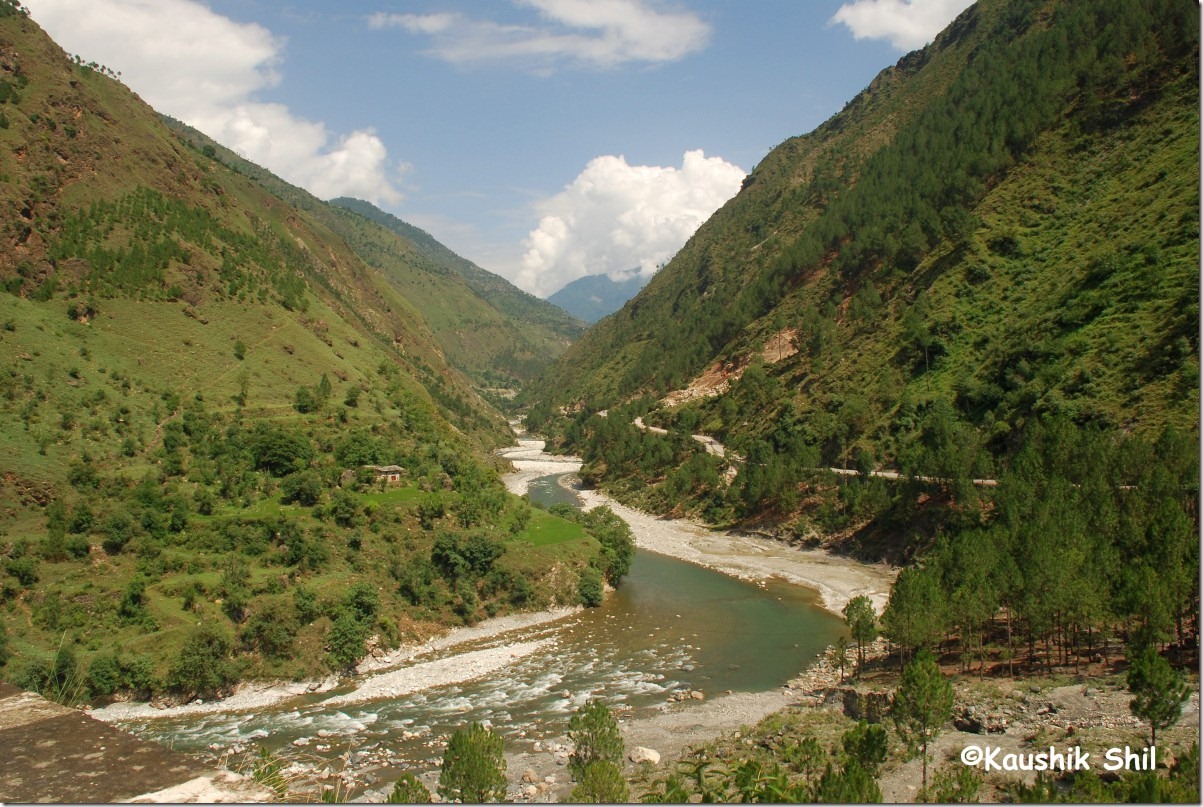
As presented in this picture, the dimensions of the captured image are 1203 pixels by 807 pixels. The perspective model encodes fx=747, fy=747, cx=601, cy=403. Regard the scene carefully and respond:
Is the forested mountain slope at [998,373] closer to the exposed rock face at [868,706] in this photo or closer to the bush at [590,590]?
the exposed rock face at [868,706]

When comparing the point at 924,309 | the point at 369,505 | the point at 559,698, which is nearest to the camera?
the point at 559,698

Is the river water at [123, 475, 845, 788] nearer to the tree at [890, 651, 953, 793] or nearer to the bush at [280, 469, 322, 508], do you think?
the tree at [890, 651, 953, 793]

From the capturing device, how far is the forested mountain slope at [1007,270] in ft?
227

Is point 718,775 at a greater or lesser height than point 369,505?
lesser

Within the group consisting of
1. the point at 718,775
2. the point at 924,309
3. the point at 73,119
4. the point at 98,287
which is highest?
the point at 73,119

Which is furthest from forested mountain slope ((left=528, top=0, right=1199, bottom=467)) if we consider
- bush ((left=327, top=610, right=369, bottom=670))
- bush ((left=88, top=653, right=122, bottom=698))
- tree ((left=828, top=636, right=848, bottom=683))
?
bush ((left=88, top=653, right=122, bottom=698))

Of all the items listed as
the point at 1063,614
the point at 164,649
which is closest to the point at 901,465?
the point at 1063,614

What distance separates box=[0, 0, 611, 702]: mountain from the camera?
144ft

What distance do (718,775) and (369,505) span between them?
37.1 metres

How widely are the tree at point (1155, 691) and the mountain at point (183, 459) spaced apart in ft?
124

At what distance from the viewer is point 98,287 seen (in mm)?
70188

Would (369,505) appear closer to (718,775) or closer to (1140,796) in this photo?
(718,775)

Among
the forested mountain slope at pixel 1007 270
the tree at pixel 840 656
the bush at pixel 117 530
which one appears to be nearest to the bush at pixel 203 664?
the bush at pixel 117 530

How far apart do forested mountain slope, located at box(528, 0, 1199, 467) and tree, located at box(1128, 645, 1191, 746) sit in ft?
134
